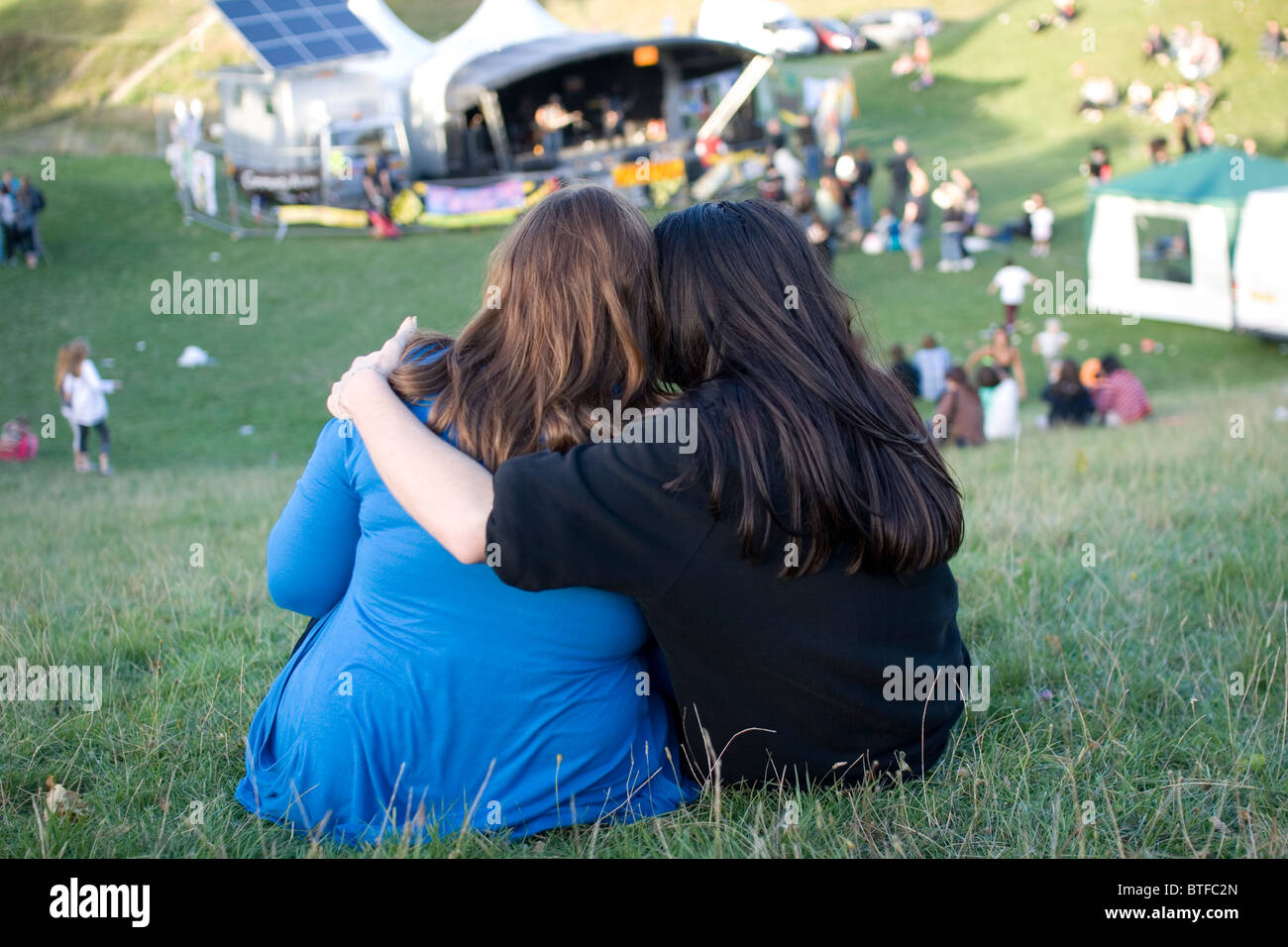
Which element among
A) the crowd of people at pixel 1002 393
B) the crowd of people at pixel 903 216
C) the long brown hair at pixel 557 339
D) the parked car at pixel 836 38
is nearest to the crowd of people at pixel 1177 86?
the crowd of people at pixel 903 216

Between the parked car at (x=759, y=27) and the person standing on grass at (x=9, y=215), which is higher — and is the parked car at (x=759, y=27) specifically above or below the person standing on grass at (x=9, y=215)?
above

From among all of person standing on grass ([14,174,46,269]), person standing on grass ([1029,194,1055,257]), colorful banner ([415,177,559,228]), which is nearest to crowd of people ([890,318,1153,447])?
person standing on grass ([1029,194,1055,257])

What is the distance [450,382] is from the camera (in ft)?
6.46

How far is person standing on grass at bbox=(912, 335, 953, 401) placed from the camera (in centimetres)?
1193

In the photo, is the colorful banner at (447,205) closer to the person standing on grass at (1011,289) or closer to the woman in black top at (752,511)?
the person standing on grass at (1011,289)

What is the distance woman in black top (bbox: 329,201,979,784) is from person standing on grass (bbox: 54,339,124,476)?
9.20 m

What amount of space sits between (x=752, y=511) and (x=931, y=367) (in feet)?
35.1

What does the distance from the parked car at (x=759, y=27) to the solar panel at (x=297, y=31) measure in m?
8.46

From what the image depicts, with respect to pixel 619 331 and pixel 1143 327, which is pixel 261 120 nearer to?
pixel 1143 327

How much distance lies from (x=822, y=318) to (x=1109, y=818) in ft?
4.07

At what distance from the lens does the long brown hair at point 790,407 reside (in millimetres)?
1792

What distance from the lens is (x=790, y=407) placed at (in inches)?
71.3

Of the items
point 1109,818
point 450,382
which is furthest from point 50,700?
point 1109,818
